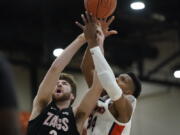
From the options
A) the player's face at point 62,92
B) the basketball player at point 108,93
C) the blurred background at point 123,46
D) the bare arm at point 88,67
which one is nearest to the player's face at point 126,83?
the basketball player at point 108,93

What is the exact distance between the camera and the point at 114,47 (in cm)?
1139

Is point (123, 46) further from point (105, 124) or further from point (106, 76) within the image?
point (106, 76)

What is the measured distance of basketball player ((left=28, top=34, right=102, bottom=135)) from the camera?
136 inches

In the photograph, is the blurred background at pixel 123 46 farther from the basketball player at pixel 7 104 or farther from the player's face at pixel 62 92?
the basketball player at pixel 7 104

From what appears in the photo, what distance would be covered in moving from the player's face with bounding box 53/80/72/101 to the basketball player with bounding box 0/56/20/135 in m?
2.38

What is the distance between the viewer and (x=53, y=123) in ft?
11.3

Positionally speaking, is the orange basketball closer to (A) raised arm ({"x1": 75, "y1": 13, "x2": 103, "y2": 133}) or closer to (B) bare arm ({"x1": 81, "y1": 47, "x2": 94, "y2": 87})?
(A) raised arm ({"x1": 75, "y1": 13, "x2": 103, "y2": 133})

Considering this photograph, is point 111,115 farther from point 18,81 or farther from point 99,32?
point 18,81

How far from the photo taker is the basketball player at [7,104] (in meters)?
1.20

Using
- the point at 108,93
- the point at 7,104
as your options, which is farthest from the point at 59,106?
the point at 7,104

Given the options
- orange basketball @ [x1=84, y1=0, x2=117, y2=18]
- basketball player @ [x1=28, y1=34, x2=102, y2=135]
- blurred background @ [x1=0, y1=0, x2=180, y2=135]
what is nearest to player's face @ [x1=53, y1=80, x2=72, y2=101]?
basketball player @ [x1=28, y1=34, x2=102, y2=135]

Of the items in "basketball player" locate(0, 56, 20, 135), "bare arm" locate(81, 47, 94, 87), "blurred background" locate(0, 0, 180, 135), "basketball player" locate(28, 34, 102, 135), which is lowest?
"basketball player" locate(0, 56, 20, 135)

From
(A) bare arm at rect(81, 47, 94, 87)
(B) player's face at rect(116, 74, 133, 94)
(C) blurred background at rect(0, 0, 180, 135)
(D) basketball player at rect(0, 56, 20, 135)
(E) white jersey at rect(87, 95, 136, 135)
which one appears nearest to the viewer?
(D) basketball player at rect(0, 56, 20, 135)

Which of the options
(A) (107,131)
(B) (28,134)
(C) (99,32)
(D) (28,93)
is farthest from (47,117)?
(D) (28,93)
